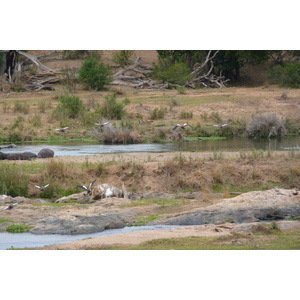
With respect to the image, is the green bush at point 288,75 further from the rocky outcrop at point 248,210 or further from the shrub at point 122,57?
the rocky outcrop at point 248,210

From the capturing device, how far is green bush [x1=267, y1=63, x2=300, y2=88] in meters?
37.2

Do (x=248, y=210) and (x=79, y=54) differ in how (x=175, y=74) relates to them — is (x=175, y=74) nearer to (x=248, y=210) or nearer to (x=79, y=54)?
(x=79, y=54)

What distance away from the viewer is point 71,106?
→ 29906 millimetres

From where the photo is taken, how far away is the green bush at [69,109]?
29.6 m

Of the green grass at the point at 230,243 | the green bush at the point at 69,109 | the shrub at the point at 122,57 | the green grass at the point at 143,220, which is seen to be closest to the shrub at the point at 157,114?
the green bush at the point at 69,109

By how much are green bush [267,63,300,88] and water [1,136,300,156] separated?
38.0 ft

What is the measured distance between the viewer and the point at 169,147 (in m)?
24.0

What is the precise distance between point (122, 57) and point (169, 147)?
24647 mm

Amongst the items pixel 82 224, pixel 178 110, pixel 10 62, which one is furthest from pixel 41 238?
pixel 10 62

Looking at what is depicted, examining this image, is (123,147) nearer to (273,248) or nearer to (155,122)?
(155,122)

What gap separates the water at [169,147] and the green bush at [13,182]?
5722mm

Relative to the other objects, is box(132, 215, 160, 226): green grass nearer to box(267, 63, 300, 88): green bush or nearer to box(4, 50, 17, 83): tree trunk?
box(267, 63, 300, 88): green bush

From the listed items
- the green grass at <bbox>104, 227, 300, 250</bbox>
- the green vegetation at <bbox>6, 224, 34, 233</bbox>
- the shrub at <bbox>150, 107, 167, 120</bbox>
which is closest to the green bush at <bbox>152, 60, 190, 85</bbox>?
the shrub at <bbox>150, 107, 167, 120</bbox>

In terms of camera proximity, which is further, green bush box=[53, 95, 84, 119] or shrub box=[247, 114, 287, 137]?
green bush box=[53, 95, 84, 119]
